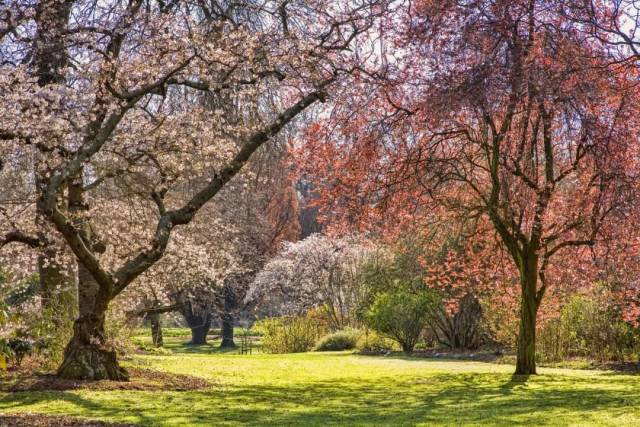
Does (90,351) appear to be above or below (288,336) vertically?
below

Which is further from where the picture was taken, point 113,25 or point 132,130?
point 132,130

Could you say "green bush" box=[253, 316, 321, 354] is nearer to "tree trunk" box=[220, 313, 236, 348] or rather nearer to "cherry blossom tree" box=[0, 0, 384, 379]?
"tree trunk" box=[220, 313, 236, 348]

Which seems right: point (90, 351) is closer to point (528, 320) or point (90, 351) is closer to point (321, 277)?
point (528, 320)

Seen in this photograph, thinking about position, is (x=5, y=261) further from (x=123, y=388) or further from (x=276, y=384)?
(x=276, y=384)

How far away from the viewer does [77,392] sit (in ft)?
30.6

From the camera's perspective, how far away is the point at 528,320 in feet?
42.8

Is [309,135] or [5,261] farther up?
[309,135]

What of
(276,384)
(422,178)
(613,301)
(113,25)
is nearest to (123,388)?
(276,384)

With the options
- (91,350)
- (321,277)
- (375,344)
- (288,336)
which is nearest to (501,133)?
(91,350)

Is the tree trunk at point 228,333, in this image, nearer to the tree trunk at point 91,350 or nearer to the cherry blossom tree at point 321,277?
the cherry blossom tree at point 321,277

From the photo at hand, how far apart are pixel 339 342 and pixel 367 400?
1270cm

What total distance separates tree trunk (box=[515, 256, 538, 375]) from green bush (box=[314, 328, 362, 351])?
9.71 metres

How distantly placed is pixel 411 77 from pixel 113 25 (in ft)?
14.3

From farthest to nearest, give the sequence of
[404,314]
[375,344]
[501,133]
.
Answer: [375,344], [404,314], [501,133]
